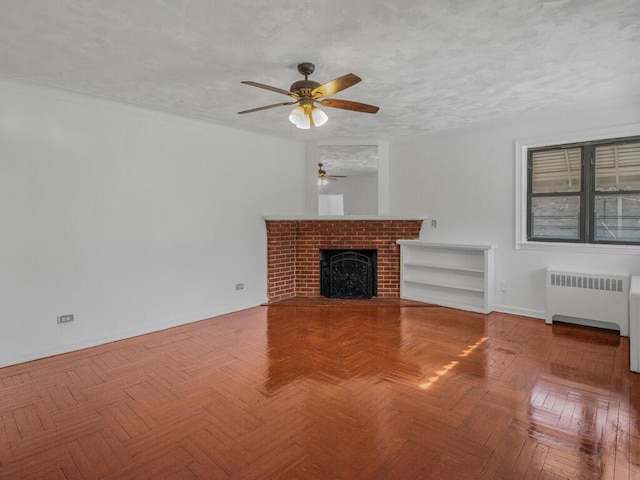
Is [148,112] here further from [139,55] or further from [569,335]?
[569,335]

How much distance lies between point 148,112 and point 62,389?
9.28 feet

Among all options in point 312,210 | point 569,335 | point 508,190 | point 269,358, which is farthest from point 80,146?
point 569,335

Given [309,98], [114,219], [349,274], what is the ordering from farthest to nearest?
1. [349,274]
2. [114,219]
3. [309,98]

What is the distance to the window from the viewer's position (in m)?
3.89

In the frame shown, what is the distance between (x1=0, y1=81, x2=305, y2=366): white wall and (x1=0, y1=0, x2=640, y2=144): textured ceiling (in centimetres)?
40

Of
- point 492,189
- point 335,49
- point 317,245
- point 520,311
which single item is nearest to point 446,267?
point 520,311

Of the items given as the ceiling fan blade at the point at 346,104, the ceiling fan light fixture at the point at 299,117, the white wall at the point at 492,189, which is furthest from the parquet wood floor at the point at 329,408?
the ceiling fan blade at the point at 346,104

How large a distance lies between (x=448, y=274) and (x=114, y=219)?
437cm

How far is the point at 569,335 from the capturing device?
3.81 m

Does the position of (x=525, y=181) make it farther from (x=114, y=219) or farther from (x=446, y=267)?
(x=114, y=219)

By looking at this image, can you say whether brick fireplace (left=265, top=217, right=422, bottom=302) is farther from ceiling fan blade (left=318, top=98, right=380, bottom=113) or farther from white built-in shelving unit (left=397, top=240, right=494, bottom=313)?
ceiling fan blade (left=318, top=98, right=380, bottom=113)

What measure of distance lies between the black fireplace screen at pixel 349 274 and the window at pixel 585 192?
2.22 meters

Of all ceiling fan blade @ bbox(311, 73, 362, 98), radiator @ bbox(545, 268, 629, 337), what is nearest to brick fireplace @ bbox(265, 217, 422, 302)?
radiator @ bbox(545, 268, 629, 337)

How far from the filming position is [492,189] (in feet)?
15.5
